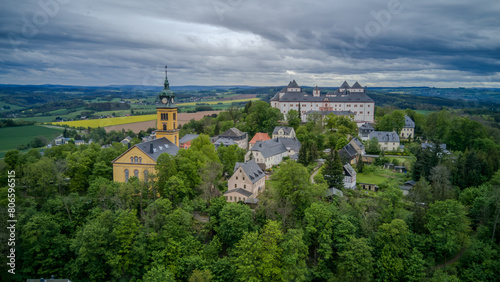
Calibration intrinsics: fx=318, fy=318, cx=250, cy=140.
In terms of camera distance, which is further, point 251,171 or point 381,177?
point 381,177

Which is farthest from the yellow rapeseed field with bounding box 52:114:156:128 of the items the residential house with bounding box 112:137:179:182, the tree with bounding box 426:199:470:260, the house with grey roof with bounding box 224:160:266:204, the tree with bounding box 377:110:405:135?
the tree with bounding box 426:199:470:260

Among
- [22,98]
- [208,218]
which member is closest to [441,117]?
[208,218]

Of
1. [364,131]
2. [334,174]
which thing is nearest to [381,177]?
[334,174]

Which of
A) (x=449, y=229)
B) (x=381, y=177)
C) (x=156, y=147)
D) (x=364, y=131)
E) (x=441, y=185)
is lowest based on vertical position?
(x=449, y=229)

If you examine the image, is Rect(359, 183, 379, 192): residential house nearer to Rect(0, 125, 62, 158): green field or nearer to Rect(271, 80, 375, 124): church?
Rect(271, 80, 375, 124): church

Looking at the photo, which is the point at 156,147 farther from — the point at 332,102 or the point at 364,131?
the point at 332,102

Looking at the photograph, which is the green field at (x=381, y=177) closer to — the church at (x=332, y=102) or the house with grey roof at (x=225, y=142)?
the house with grey roof at (x=225, y=142)
